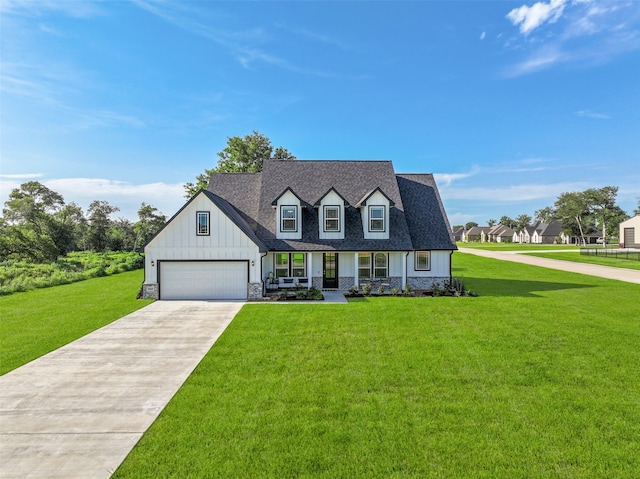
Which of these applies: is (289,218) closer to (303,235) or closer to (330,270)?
(303,235)

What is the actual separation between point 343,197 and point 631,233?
67.5 metres

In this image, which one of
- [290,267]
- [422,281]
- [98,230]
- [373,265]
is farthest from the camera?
[98,230]

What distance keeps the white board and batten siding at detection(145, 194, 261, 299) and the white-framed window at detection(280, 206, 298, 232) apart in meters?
2.69

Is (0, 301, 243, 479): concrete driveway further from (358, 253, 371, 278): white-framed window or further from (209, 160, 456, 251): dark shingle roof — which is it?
(358, 253, 371, 278): white-framed window

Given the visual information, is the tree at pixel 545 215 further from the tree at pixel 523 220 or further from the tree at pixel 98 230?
the tree at pixel 98 230

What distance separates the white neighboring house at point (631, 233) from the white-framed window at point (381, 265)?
6446 cm

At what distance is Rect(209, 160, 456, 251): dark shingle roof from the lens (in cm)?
1869

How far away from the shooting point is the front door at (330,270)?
19.1m

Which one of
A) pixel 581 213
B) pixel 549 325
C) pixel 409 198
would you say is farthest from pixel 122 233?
pixel 581 213

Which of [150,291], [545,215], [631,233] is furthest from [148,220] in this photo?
[545,215]

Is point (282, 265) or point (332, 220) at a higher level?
point (332, 220)

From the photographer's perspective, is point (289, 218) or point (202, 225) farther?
point (289, 218)

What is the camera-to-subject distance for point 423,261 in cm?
1969

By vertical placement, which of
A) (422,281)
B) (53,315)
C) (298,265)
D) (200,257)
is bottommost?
(53,315)
